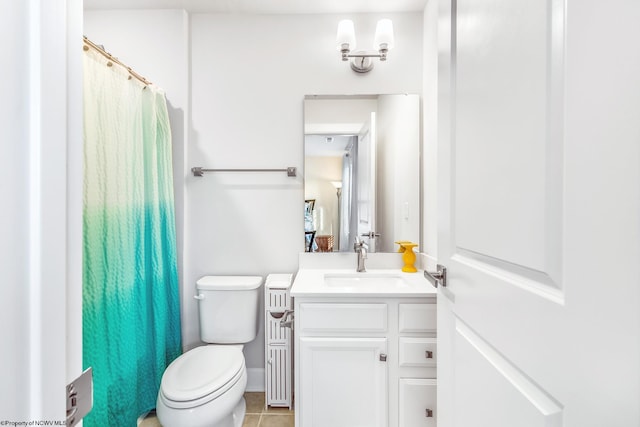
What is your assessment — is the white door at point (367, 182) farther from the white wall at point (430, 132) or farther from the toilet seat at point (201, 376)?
the toilet seat at point (201, 376)

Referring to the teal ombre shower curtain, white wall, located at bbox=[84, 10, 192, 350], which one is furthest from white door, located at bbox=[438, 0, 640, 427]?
white wall, located at bbox=[84, 10, 192, 350]

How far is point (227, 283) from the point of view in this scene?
1758mm

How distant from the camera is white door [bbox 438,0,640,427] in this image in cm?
36

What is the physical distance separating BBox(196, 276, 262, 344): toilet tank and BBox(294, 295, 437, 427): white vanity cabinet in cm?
50

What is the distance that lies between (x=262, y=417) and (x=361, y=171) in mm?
1575

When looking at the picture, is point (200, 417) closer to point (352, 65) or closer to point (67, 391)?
point (67, 391)

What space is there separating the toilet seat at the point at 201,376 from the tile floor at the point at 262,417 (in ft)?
1.43

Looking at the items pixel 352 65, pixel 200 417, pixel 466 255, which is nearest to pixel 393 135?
pixel 352 65

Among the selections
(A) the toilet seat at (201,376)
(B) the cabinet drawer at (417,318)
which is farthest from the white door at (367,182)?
(A) the toilet seat at (201,376)

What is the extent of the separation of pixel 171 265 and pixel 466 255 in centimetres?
163

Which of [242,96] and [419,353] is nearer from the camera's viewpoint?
[419,353]

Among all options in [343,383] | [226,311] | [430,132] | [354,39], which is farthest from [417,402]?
[354,39]

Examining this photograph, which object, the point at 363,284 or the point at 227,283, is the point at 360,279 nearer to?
the point at 363,284

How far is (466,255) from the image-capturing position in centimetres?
76
